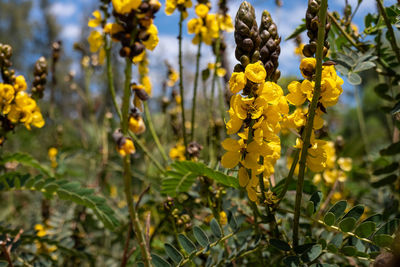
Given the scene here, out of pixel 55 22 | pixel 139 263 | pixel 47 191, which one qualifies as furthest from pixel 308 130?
pixel 55 22

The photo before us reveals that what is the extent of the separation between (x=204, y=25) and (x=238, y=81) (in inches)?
37.5

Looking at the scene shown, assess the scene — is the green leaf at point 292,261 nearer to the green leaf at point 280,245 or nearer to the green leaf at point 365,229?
the green leaf at point 280,245

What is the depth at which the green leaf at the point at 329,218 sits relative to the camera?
0.78 meters

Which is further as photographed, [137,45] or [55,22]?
[55,22]

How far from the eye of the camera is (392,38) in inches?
38.2

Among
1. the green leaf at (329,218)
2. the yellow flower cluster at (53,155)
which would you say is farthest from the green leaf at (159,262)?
the yellow flower cluster at (53,155)

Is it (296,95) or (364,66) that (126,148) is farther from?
(364,66)

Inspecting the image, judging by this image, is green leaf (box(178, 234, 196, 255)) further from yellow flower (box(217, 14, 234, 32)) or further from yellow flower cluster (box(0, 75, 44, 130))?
yellow flower (box(217, 14, 234, 32))

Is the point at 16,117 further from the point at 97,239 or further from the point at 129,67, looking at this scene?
the point at 97,239

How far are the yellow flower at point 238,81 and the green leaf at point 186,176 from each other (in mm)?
318

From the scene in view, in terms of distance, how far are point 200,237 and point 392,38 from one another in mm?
752

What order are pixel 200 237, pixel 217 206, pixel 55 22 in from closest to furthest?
pixel 200 237 < pixel 217 206 < pixel 55 22

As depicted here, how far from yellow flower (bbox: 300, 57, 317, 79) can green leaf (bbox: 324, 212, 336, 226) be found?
0.31 meters

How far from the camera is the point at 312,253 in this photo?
0.77 meters
